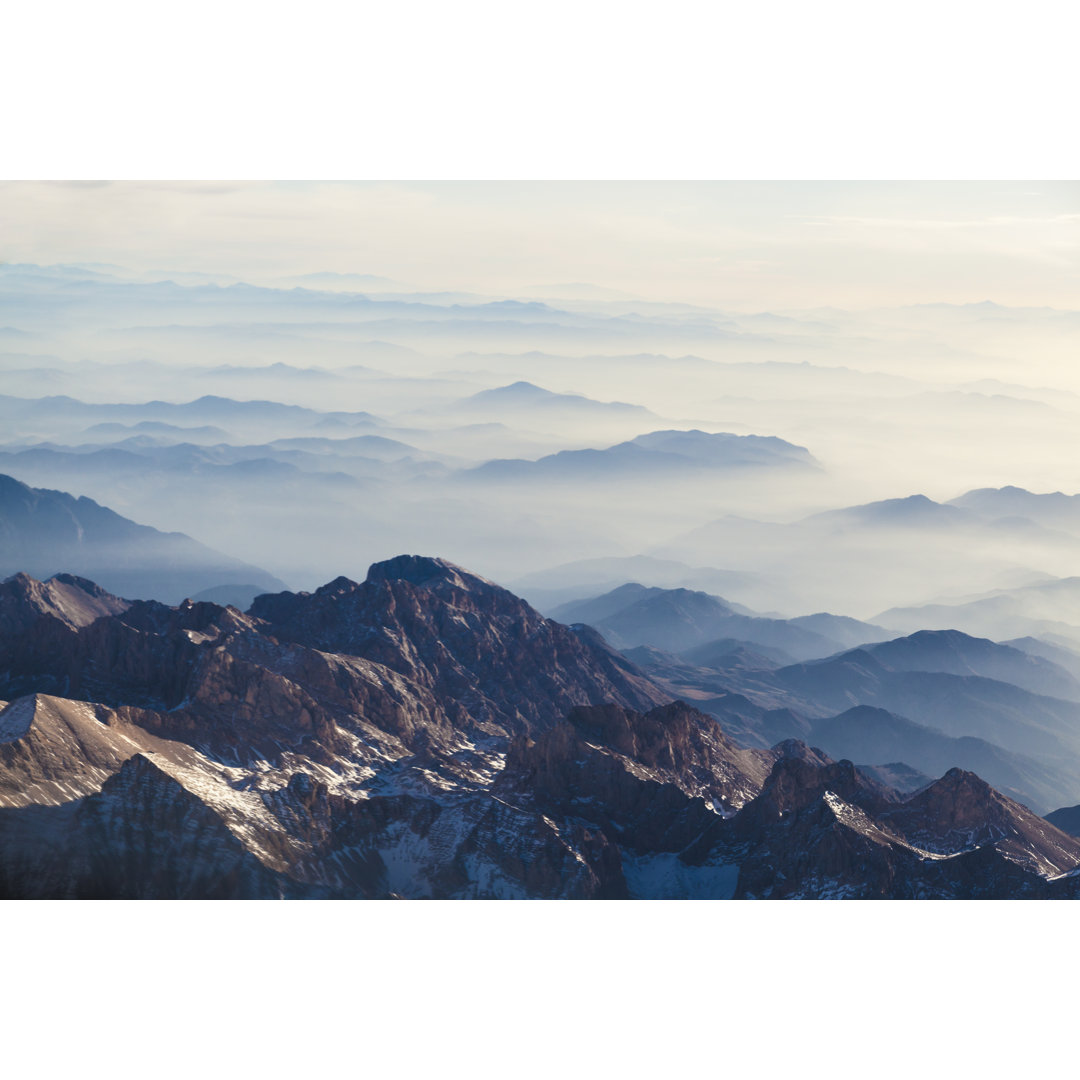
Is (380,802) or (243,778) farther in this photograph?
(380,802)

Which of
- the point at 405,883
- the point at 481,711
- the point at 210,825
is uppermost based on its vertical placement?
the point at 210,825

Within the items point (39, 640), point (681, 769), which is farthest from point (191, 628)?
point (681, 769)

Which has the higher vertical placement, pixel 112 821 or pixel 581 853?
pixel 112 821

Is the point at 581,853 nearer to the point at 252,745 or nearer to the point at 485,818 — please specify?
the point at 485,818

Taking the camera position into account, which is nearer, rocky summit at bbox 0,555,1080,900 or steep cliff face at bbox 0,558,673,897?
steep cliff face at bbox 0,558,673,897

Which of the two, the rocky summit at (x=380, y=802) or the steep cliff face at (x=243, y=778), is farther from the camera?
the rocky summit at (x=380, y=802)

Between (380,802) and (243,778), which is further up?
(243,778)

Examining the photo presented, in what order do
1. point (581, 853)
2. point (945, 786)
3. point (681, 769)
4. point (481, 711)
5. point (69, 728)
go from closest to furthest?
point (69, 728) < point (581, 853) < point (945, 786) < point (681, 769) < point (481, 711)

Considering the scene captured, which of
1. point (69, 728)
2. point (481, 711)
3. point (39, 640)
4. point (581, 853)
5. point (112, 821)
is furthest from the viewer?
point (481, 711)
